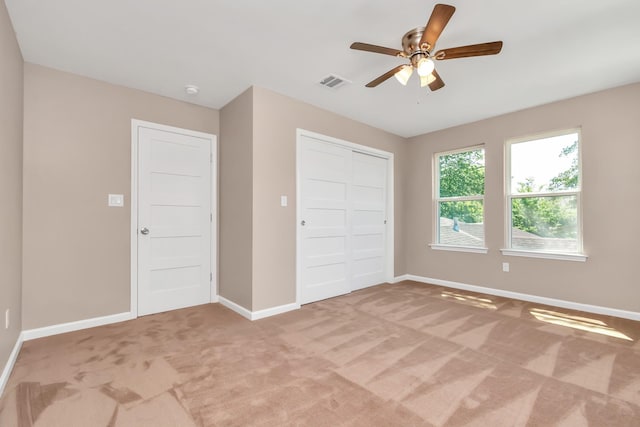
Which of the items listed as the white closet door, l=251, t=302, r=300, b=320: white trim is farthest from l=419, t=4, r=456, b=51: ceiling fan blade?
l=251, t=302, r=300, b=320: white trim

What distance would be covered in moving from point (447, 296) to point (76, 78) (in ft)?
16.4

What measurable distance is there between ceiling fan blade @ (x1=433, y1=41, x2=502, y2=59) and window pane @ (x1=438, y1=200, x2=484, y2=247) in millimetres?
2836

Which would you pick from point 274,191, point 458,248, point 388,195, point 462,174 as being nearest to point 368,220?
point 388,195

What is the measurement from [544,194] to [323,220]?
2888 millimetres

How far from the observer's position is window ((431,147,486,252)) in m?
4.40

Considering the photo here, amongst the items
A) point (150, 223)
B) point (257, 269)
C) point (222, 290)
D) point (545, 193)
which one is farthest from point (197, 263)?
point (545, 193)

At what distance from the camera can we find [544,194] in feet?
12.5

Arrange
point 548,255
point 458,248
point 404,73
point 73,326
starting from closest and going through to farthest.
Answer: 1. point 404,73
2. point 73,326
3. point 548,255
4. point 458,248

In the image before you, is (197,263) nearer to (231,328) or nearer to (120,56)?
(231,328)

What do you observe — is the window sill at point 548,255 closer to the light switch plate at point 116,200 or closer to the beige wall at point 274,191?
the beige wall at point 274,191

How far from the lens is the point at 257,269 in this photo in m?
3.20

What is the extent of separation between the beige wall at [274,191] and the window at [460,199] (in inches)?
95.3

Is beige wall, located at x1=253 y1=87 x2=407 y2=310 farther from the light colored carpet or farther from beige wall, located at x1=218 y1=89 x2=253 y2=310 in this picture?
the light colored carpet

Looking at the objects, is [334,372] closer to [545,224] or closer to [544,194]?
[545,224]
